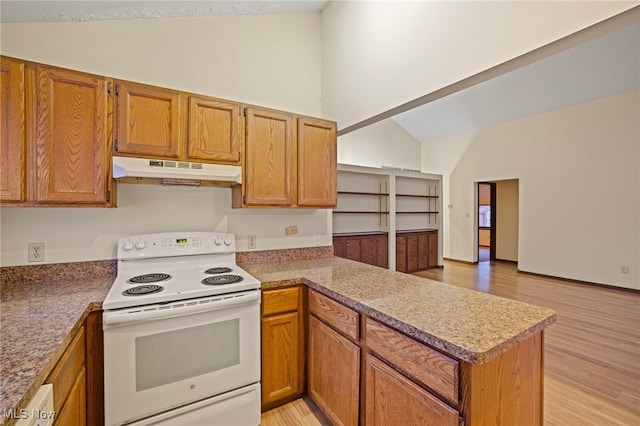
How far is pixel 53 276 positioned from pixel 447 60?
2868mm

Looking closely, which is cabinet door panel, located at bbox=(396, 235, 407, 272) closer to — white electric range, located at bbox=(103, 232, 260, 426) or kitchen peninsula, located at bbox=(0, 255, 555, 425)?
kitchen peninsula, located at bbox=(0, 255, 555, 425)

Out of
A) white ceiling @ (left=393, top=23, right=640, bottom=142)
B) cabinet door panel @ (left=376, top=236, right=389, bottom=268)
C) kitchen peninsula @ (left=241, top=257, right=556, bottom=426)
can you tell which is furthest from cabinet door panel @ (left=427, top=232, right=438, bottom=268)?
kitchen peninsula @ (left=241, top=257, right=556, bottom=426)

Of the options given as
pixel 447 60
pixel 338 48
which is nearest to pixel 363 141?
pixel 338 48

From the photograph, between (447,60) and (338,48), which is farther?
(338,48)

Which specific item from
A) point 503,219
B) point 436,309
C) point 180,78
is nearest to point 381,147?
point 503,219

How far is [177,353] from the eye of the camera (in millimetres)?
1575

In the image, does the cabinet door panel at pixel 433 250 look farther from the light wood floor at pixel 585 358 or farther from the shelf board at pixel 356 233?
the light wood floor at pixel 585 358

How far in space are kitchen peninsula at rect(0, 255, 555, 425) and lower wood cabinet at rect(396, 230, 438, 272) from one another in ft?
15.3

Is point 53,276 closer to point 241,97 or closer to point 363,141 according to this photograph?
point 241,97

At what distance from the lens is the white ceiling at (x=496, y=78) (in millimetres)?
1917

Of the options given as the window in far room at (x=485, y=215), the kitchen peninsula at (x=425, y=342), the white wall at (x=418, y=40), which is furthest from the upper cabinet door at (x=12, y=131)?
the window in far room at (x=485, y=215)

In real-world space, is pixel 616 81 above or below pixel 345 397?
above

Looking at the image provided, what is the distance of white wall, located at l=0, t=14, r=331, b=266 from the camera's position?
1.91 m

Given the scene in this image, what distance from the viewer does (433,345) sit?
108 cm
